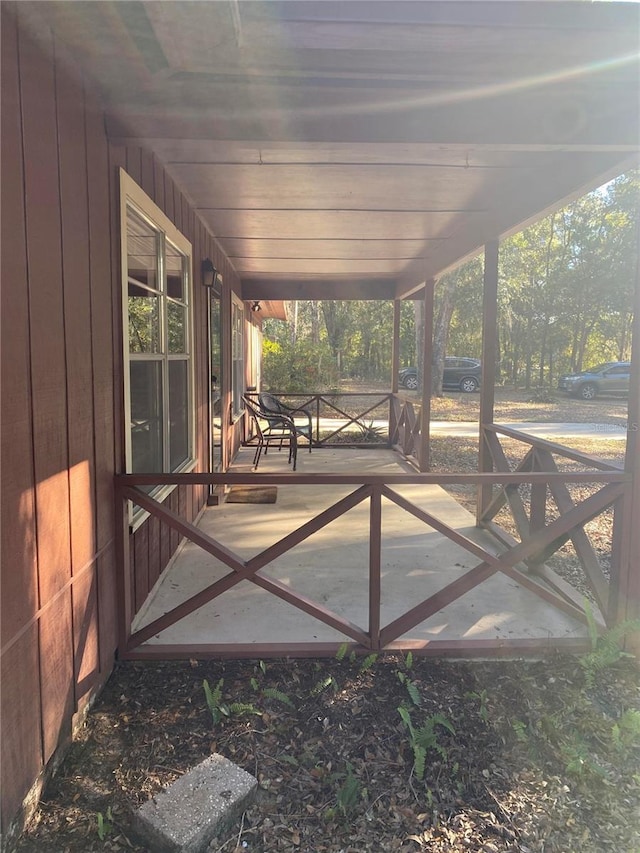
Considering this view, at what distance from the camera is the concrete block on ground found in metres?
1.43

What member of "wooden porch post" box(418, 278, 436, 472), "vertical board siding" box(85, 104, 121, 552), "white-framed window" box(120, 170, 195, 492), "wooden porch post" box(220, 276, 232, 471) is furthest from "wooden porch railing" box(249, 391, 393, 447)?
"vertical board siding" box(85, 104, 121, 552)

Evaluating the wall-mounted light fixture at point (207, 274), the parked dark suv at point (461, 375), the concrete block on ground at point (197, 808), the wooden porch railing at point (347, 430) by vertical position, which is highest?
the wall-mounted light fixture at point (207, 274)

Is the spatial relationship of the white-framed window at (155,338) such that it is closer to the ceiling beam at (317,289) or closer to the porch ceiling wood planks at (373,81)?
the porch ceiling wood planks at (373,81)

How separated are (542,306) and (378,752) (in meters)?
21.2

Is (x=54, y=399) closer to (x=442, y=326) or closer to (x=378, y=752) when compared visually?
(x=378, y=752)

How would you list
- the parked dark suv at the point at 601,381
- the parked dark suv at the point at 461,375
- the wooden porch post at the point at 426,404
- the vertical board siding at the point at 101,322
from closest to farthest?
the vertical board siding at the point at 101,322 → the wooden porch post at the point at 426,404 → the parked dark suv at the point at 601,381 → the parked dark suv at the point at 461,375

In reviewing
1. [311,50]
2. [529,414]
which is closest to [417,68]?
[311,50]

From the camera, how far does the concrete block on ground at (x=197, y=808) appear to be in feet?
4.68

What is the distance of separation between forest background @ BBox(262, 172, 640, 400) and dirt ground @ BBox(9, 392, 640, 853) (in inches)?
513

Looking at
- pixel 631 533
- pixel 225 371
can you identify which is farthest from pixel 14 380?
pixel 225 371

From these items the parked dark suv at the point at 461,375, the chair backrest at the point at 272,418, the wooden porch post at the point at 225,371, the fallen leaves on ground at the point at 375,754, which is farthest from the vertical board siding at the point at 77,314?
the parked dark suv at the point at 461,375

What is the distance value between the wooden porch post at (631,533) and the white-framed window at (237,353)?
4.65m

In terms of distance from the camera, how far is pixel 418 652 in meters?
2.35

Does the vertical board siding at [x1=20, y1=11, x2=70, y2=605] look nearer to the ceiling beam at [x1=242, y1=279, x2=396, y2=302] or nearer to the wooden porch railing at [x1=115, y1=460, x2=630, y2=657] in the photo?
the wooden porch railing at [x1=115, y1=460, x2=630, y2=657]
